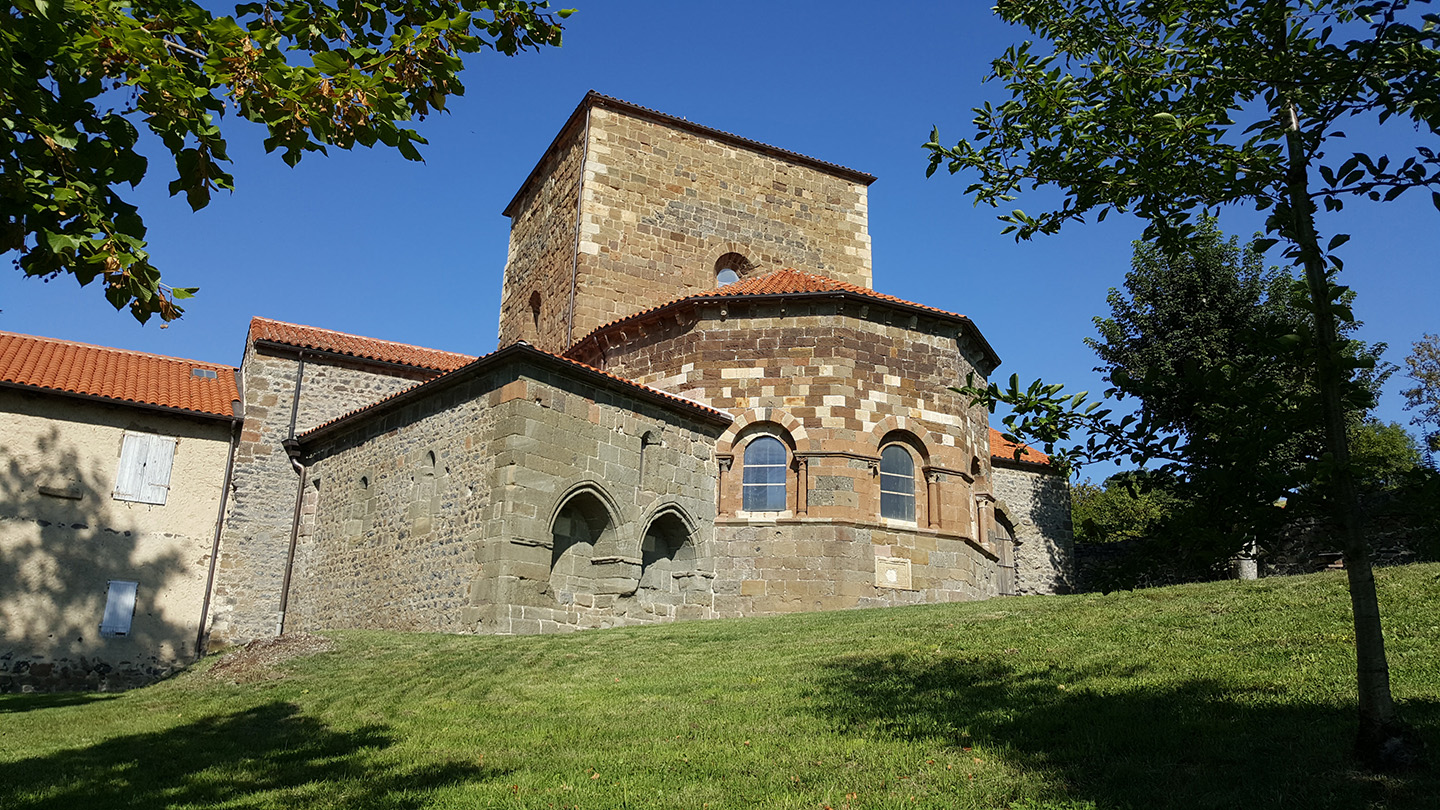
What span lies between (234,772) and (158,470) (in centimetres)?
1339

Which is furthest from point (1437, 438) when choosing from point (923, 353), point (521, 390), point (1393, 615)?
point (521, 390)

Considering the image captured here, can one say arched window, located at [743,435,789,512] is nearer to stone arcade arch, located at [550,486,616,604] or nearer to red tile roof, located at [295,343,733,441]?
red tile roof, located at [295,343,733,441]

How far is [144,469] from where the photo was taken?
18.0m

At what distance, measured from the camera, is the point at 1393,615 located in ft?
28.6

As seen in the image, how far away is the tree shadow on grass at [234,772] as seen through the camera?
6102mm

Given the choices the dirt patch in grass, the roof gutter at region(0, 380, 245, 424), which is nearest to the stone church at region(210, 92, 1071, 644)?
the roof gutter at region(0, 380, 245, 424)

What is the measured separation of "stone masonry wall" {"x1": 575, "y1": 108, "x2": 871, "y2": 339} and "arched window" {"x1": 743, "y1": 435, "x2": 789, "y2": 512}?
582 cm

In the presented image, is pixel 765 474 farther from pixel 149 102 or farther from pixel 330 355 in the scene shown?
pixel 149 102

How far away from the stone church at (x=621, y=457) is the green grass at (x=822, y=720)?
3.17m

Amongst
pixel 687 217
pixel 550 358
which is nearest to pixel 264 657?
pixel 550 358

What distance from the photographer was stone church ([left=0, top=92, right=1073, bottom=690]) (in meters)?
14.7

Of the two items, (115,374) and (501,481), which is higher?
(115,374)

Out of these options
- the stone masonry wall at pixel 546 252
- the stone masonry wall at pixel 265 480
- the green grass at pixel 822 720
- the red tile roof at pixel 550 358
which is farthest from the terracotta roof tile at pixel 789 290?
the green grass at pixel 822 720

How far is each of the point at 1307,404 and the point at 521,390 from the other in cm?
1067
